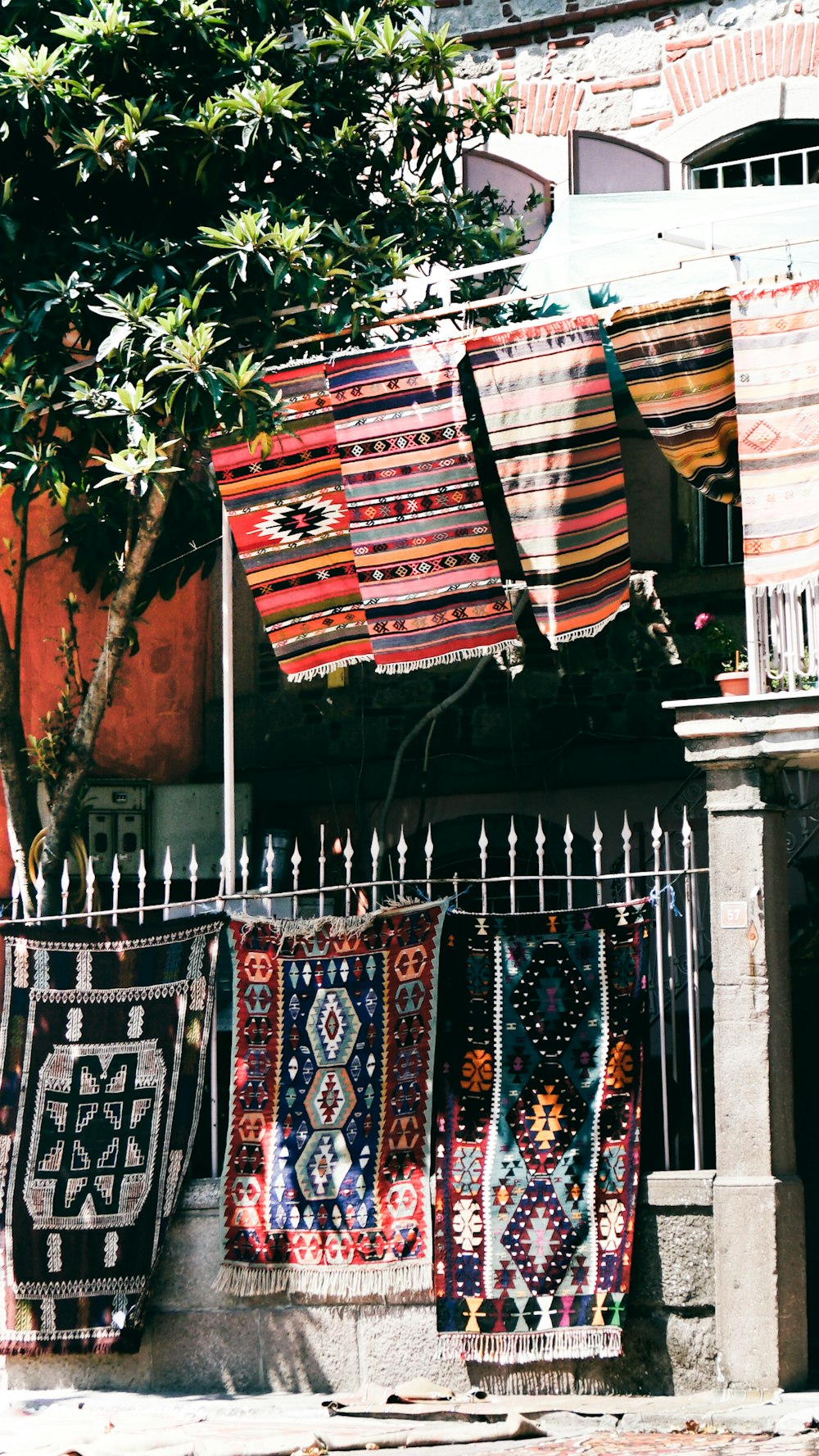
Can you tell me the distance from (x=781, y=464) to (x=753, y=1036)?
2.50 meters

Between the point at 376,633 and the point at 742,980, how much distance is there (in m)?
2.51

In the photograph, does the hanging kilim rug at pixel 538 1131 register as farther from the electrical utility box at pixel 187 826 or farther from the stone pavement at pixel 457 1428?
the electrical utility box at pixel 187 826

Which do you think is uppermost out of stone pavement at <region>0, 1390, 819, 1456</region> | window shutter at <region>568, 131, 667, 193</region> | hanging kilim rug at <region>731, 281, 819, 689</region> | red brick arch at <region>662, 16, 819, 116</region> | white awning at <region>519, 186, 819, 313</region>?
red brick arch at <region>662, 16, 819, 116</region>

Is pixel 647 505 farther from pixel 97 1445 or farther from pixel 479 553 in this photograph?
pixel 97 1445

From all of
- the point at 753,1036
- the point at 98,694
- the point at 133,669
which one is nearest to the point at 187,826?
the point at 133,669

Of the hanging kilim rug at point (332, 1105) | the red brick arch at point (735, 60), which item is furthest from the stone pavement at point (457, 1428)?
the red brick arch at point (735, 60)

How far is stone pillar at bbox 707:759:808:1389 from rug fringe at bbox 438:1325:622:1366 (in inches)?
19.4

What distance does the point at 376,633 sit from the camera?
893cm

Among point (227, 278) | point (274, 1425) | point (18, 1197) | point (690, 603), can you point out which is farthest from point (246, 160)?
point (274, 1425)

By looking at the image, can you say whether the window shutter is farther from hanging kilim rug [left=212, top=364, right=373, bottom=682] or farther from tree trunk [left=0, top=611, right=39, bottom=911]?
tree trunk [left=0, top=611, right=39, bottom=911]

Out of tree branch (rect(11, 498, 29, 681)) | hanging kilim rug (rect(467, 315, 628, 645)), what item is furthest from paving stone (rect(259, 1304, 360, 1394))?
tree branch (rect(11, 498, 29, 681))

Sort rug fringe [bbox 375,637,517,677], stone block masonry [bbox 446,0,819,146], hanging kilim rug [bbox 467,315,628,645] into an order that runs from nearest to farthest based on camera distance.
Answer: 1. hanging kilim rug [bbox 467,315,628,645]
2. rug fringe [bbox 375,637,517,677]
3. stone block masonry [bbox 446,0,819,146]

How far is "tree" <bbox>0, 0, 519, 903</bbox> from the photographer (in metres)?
8.74

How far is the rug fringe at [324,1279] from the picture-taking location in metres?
8.12
